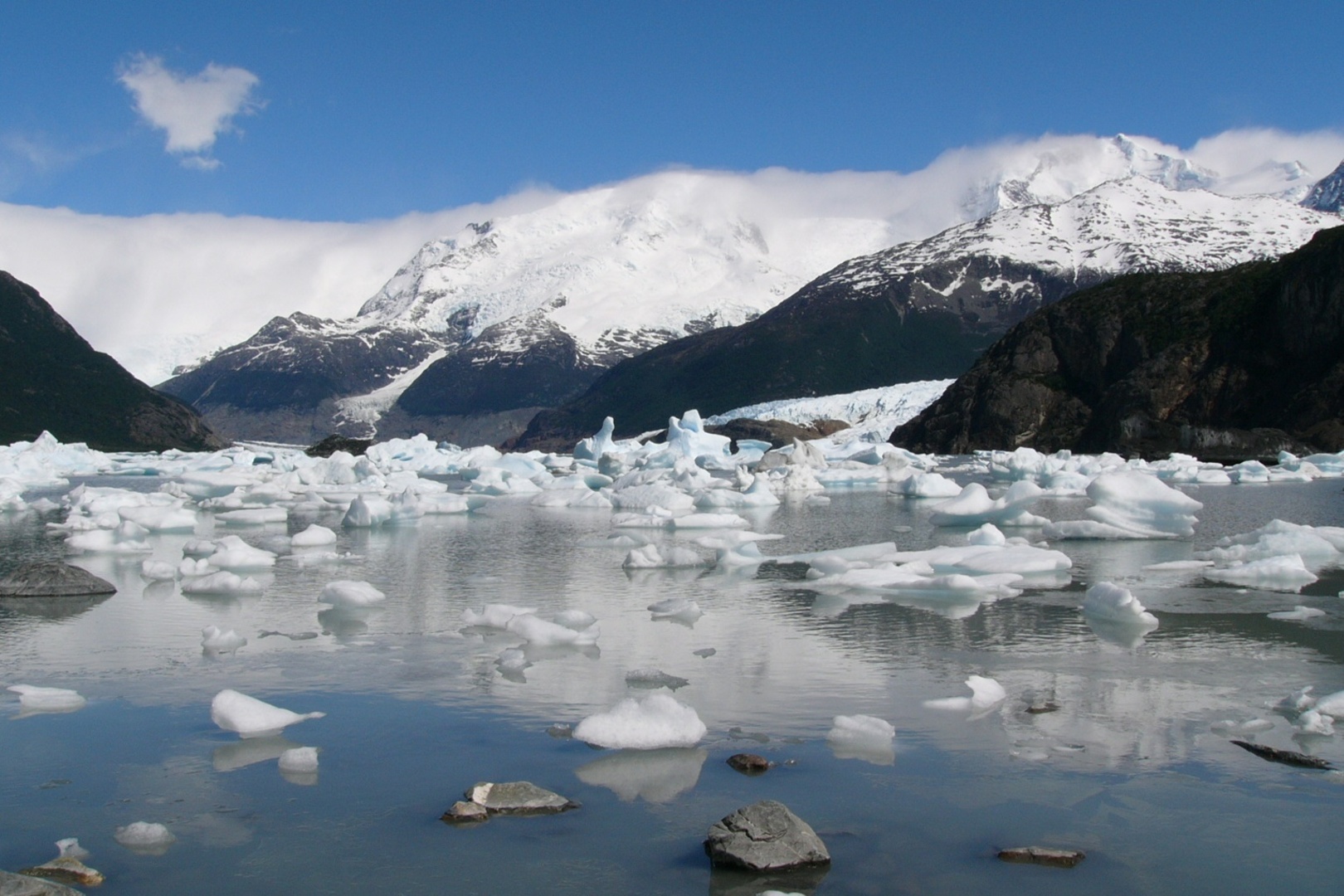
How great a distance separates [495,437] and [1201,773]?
19395 centimetres

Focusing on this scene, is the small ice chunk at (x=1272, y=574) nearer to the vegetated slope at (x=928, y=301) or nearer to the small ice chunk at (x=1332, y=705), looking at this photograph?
the small ice chunk at (x=1332, y=705)

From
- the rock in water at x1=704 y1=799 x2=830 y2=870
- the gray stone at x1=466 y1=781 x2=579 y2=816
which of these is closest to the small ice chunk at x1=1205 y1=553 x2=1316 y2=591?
the rock in water at x1=704 y1=799 x2=830 y2=870

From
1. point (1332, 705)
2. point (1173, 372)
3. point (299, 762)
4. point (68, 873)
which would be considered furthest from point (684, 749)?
point (1173, 372)

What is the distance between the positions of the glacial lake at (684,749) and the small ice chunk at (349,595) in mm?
249

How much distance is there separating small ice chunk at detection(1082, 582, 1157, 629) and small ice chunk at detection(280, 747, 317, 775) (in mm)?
6991

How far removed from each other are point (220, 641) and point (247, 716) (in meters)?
2.71

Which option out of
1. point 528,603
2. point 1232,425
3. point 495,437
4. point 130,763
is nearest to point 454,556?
point 528,603

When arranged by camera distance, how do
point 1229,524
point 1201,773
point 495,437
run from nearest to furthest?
point 1201,773, point 1229,524, point 495,437

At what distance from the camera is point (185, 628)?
34.3 feet

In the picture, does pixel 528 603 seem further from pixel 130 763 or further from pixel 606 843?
pixel 606 843

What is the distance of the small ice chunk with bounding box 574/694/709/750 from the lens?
6.70m

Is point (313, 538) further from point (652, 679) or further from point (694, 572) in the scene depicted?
point (652, 679)

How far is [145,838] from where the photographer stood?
17.4 ft

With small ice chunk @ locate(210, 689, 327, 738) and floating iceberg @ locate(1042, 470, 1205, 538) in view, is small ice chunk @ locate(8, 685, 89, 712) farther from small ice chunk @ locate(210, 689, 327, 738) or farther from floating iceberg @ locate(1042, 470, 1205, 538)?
floating iceberg @ locate(1042, 470, 1205, 538)
